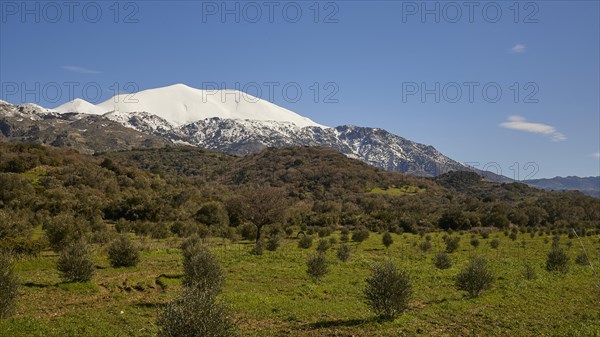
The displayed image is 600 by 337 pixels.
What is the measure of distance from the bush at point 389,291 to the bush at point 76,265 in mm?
17101

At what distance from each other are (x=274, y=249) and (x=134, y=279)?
2274cm

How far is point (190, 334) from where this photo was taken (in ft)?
36.6

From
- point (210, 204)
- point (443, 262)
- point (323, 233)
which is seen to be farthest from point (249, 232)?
point (443, 262)

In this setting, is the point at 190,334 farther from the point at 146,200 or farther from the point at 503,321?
the point at 146,200

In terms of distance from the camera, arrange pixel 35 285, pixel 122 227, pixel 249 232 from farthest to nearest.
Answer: pixel 249 232, pixel 122 227, pixel 35 285

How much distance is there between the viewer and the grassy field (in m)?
18.2

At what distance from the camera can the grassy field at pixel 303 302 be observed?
18.2 meters

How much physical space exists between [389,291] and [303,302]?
598 cm

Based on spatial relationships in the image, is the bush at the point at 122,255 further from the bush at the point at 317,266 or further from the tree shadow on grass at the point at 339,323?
the tree shadow on grass at the point at 339,323

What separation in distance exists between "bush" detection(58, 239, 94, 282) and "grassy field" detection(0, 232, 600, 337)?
2.75 feet

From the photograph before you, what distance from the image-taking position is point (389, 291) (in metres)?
20.0

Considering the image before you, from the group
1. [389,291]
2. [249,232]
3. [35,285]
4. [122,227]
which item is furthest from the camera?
[249,232]

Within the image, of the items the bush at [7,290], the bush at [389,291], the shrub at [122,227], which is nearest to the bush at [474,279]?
the bush at [389,291]

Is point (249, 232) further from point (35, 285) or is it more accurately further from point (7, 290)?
point (7, 290)
